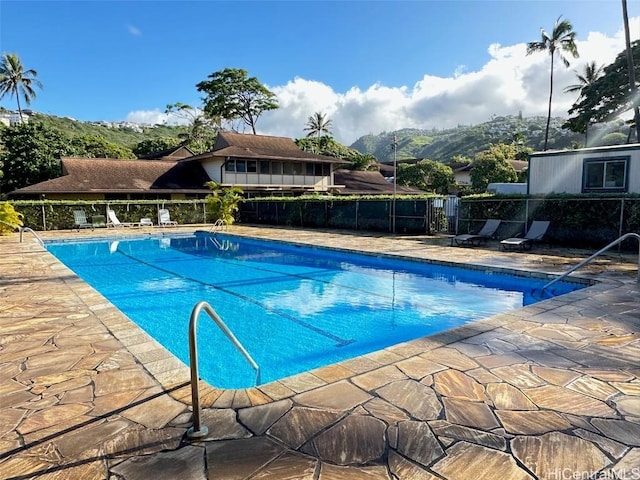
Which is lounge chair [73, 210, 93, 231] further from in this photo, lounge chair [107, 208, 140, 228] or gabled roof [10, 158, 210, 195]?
gabled roof [10, 158, 210, 195]

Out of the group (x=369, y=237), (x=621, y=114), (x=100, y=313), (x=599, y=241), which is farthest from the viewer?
(x=621, y=114)

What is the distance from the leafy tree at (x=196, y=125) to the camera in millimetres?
48531

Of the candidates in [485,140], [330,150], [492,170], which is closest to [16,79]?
[330,150]

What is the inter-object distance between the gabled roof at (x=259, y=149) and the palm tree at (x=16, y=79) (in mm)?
24881

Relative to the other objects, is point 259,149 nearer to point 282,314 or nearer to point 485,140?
point 282,314

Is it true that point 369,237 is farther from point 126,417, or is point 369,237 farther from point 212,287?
point 126,417

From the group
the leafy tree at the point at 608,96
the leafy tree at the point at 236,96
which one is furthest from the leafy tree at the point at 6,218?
the leafy tree at the point at 608,96

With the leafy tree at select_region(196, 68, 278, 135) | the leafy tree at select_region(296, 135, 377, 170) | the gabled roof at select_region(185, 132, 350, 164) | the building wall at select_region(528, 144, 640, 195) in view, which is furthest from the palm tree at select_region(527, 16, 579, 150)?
the leafy tree at select_region(196, 68, 278, 135)

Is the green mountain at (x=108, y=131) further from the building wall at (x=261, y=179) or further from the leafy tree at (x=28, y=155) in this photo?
the building wall at (x=261, y=179)

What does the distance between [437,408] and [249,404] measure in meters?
1.34

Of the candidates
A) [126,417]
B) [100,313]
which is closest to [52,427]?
[126,417]

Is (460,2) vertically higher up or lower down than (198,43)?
lower down

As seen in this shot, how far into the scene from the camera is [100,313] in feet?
17.6

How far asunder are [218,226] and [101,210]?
6.04 metres
